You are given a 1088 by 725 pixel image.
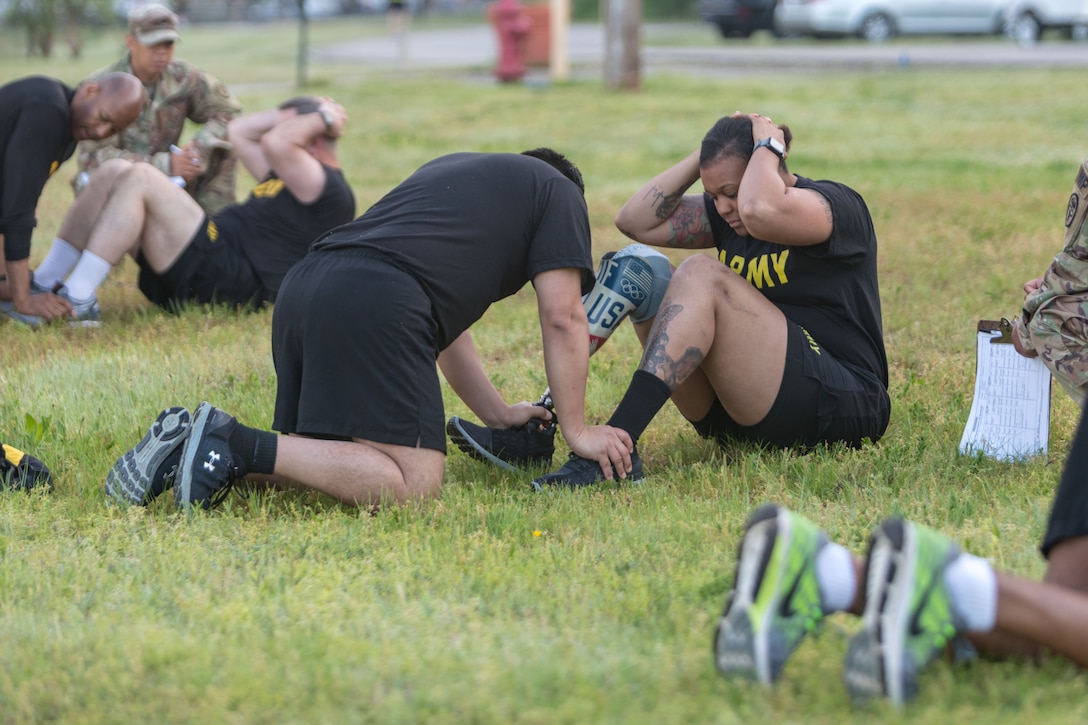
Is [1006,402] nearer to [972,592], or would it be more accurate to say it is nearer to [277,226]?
[972,592]

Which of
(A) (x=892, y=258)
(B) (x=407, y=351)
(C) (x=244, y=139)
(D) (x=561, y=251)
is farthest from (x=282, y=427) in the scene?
(A) (x=892, y=258)

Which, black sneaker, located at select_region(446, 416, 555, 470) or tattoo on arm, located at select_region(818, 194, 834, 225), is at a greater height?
tattoo on arm, located at select_region(818, 194, 834, 225)

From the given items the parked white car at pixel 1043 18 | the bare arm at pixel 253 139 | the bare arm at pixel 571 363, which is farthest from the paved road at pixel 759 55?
the bare arm at pixel 571 363

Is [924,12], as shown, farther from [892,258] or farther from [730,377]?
[730,377]

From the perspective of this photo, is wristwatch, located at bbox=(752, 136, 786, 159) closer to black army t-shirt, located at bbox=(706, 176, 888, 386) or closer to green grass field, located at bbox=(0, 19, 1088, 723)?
black army t-shirt, located at bbox=(706, 176, 888, 386)

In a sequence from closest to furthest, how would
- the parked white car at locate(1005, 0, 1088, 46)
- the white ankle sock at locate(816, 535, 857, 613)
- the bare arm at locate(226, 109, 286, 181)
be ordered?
the white ankle sock at locate(816, 535, 857, 613) < the bare arm at locate(226, 109, 286, 181) < the parked white car at locate(1005, 0, 1088, 46)

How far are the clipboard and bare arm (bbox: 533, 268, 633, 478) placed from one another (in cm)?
129

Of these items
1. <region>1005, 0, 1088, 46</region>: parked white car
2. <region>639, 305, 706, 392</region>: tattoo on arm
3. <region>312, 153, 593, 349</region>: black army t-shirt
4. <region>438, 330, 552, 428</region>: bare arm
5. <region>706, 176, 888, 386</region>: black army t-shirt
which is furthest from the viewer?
<region>1005, 0, 1088, 46</region>: parked white car

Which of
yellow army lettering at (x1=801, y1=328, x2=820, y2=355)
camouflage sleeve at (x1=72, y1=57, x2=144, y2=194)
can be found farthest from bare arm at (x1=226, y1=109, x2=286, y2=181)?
yellow army lettering at (x1=801, y1=328, x2=820, y2=355)

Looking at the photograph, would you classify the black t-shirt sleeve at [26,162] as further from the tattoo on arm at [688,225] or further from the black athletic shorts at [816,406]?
the black athletic shorts at [816,406]

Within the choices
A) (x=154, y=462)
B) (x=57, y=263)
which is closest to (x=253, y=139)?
(x=57, y=263)

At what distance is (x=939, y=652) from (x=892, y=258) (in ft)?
18.7

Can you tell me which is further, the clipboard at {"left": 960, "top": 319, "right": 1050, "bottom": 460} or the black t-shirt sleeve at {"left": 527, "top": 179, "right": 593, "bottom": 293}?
the clipboard at {"left": 960, "top": 319, "right": 1050, "bottom": 460}

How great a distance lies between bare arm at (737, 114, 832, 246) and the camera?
4219 millimetres
